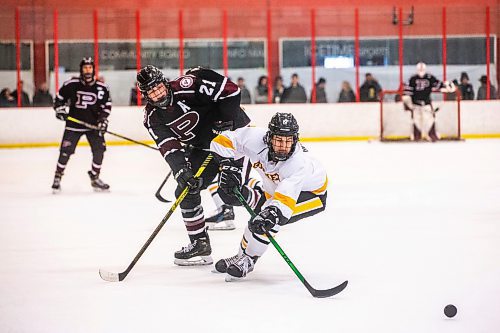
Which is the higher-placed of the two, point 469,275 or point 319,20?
point 319,20

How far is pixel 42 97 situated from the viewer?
550 inches

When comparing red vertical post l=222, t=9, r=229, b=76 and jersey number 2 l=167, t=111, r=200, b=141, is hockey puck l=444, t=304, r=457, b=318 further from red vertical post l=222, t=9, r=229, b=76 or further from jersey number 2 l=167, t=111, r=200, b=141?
red vertical post l=222, t=9, r=229, b=76

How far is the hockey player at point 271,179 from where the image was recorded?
362 cm

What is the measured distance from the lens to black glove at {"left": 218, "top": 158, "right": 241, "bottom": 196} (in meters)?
3.82

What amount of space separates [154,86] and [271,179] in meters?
0.69

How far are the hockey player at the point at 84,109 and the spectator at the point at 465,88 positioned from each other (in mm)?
8190

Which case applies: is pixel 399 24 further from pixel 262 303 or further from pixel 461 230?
pixel 262 303

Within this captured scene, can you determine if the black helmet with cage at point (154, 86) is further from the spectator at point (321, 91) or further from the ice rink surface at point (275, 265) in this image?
the spectator at point (321, 91)

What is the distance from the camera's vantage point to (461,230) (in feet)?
17.0

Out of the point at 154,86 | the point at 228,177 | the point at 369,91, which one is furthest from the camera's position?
the point at 369,91

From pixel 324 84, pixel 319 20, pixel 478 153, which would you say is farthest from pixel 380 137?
pixel 478 153

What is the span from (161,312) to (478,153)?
8.54 meters

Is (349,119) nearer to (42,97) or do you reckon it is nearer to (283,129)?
(42,97)

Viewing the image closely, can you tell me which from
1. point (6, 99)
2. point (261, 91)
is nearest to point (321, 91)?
point (261, 91)
